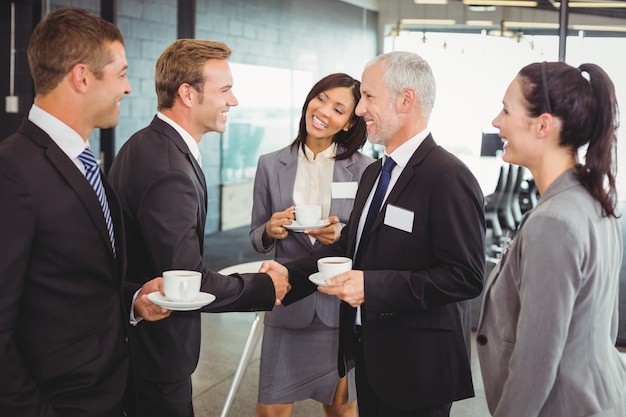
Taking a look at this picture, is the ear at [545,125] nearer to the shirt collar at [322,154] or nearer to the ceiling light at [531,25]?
the shirt collar at [322,154]

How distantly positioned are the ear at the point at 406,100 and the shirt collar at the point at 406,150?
90 millimetres

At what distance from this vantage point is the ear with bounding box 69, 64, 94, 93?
1769 millimetres

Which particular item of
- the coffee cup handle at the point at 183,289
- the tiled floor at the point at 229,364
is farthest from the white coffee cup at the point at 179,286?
the tiled floor at the point at 229,364

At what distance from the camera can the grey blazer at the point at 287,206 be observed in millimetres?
2902

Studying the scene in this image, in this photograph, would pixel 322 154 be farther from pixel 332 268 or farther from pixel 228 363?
pixel 228 363

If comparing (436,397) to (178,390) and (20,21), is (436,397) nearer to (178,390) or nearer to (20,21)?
(178,390)

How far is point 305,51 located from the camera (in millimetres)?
5469

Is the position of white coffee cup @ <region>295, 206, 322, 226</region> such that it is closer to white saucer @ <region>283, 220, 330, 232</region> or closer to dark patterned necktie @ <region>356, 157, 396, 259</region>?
white saucer @ <region>283, 220, 330, 232</region>

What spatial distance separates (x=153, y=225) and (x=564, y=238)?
3.65ft

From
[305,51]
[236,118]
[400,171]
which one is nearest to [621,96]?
[305,51]

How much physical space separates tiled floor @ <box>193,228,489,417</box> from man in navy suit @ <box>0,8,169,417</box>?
2142 millimetres

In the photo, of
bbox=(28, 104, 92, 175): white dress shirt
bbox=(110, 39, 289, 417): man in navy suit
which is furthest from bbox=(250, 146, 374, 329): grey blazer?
bbox=(28, 104, 92, 175): white dress shirt

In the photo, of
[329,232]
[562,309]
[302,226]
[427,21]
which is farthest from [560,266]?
[427,21]

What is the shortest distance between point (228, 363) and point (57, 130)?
122 inches
